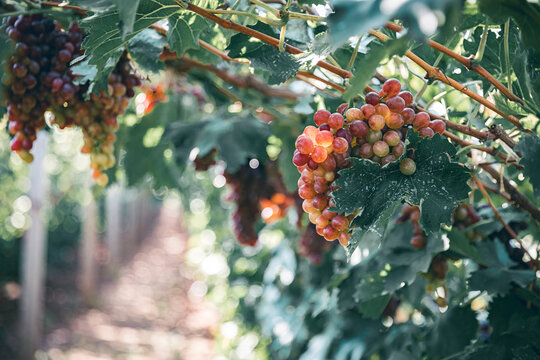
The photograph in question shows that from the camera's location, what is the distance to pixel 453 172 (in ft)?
2.08

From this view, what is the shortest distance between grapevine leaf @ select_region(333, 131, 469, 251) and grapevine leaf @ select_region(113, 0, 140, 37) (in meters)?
0.34

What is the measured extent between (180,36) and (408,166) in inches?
18.2

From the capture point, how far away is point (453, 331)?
1087mm

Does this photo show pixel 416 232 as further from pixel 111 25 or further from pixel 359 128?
pixel 111 25

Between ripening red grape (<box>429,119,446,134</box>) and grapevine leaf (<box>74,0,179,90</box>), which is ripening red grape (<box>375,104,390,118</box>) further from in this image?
grapevine leaf (<box>74,0,179,90</box>)

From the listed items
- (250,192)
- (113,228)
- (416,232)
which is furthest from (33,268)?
(416,232)

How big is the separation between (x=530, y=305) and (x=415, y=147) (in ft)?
2.00

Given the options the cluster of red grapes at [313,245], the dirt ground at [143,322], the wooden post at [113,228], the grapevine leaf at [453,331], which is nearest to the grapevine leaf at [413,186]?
the grapevine leaf at [453,331]

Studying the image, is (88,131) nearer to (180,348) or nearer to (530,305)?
(530,305)

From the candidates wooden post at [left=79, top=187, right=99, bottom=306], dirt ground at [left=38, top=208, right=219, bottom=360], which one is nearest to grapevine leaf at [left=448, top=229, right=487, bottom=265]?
dirt ground at [left=38, top=208, right=219, bottom=360]

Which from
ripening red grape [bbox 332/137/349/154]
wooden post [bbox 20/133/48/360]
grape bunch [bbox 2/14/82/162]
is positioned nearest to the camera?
ripening red grape [bbox 332/137/349/154]

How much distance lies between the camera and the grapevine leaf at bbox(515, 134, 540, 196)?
28.0 inches

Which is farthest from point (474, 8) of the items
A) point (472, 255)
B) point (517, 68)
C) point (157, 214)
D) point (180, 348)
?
point (157, 214)

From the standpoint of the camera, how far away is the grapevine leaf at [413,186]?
606mm
